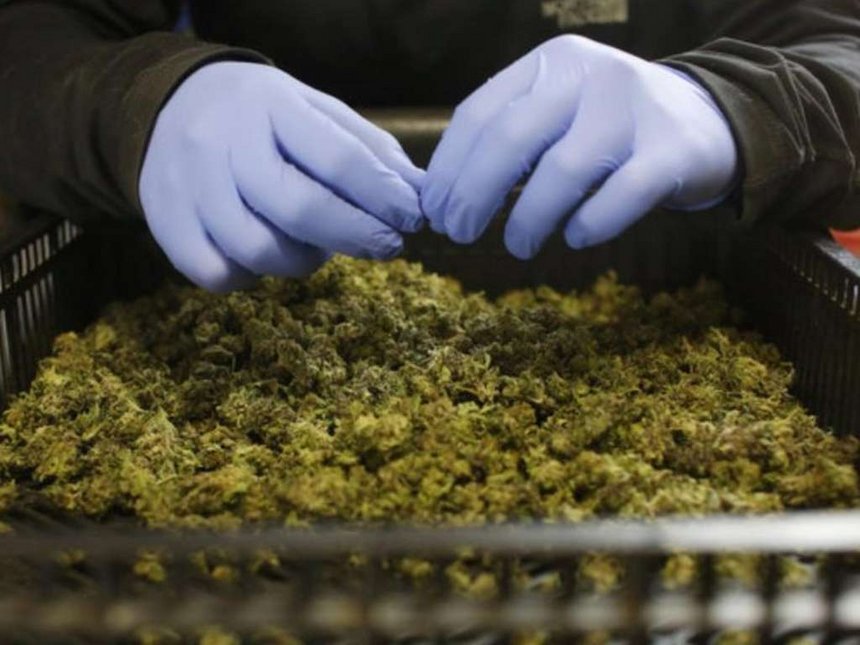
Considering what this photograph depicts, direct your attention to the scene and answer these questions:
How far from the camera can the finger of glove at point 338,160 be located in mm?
737

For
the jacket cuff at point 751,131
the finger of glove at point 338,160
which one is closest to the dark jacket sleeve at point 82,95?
the finger of glove at point 338,160

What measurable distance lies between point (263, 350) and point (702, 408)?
0.34 meters

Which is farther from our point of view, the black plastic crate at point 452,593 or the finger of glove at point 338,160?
the finger of glove at point 338,160

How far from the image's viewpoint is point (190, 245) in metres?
0.79

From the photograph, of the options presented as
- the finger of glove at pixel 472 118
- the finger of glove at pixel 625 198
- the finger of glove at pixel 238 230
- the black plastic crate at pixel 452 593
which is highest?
the finger of glove at pixel 472 118

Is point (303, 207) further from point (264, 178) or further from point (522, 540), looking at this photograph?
point (522, 540)

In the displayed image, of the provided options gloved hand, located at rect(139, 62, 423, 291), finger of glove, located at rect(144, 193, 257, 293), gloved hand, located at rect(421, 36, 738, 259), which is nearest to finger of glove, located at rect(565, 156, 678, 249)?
gloved hand, located at rect(421, 36, 738, 259)

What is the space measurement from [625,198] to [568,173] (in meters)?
0.04

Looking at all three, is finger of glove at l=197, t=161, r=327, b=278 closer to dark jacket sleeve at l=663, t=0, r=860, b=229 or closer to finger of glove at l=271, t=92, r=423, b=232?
finger of glove at l=271, t=92, r=423, b=232

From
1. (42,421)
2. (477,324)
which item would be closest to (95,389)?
(42,421)

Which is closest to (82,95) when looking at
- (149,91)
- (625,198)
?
(149,91)

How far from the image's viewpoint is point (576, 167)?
2.39 ft

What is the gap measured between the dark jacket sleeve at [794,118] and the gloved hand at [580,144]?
2 centimetres

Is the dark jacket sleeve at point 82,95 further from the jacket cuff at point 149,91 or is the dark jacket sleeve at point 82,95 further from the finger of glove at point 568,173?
the finger of glove at point 568,173
